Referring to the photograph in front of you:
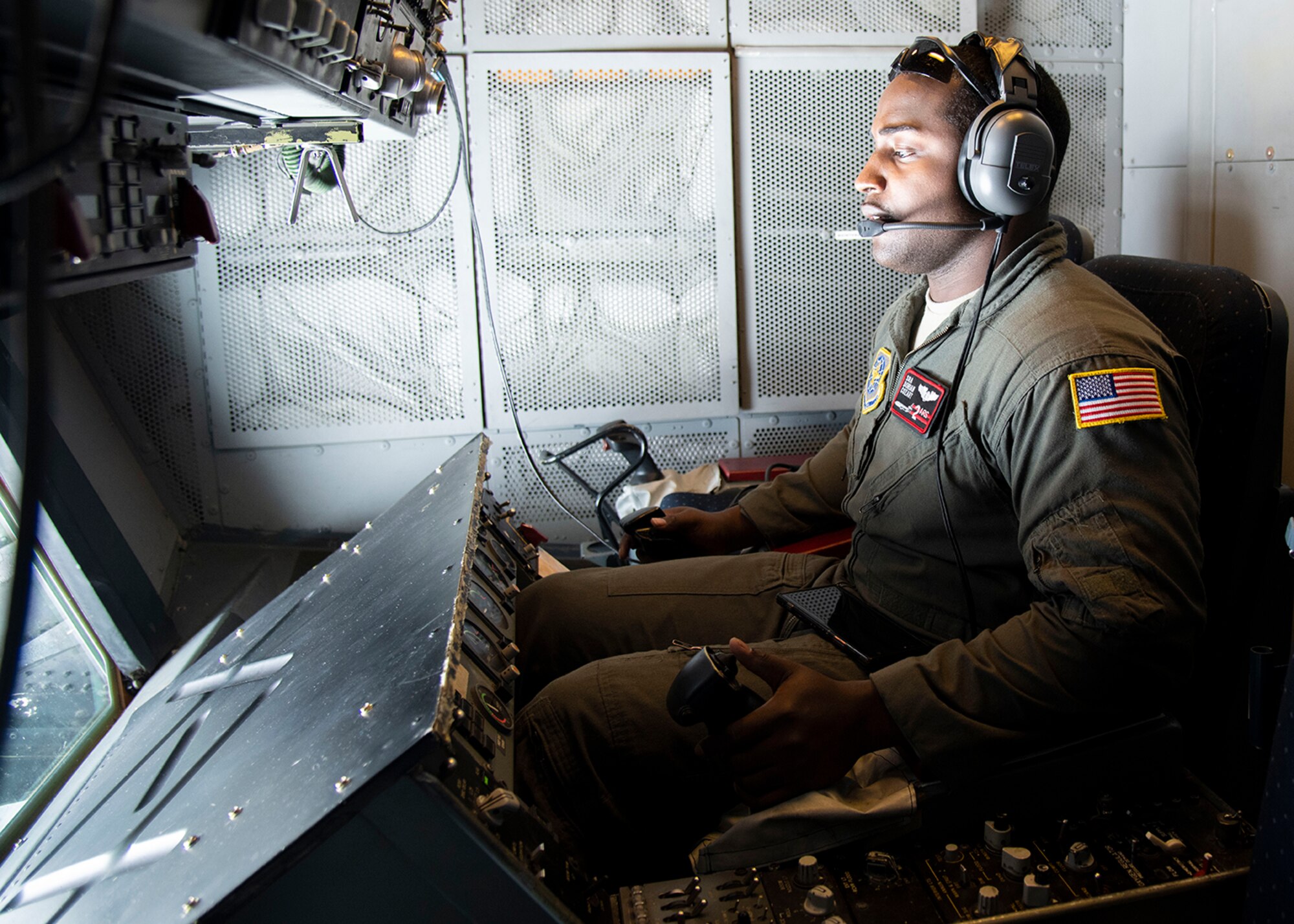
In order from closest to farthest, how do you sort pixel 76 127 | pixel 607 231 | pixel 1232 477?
pixel 76 127 < pixel 1232 477 < pixel 607 231

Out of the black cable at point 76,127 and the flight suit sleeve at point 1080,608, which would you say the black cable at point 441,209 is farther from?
the black cable at point 76,127

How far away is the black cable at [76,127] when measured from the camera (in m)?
0.52

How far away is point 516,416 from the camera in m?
2.94

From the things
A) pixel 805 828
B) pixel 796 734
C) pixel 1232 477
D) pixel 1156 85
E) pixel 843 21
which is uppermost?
pixel 843 21

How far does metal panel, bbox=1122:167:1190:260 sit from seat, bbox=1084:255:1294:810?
1.49 metres

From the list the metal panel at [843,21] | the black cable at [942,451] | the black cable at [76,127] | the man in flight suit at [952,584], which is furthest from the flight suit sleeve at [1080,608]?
the metal panel at [843,21]

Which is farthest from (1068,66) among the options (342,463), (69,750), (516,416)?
(69,750)

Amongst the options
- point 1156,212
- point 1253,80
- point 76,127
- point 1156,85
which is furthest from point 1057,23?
point 76,127

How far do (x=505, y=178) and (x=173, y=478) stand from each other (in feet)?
4.54

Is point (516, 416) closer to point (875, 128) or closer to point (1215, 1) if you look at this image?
point (875, 128)

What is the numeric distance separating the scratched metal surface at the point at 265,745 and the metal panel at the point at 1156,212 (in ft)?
7.66

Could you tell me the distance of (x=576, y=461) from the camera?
304 cm

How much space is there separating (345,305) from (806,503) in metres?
1.59

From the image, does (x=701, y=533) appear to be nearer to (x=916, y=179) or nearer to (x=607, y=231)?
(x=916, y=179)
